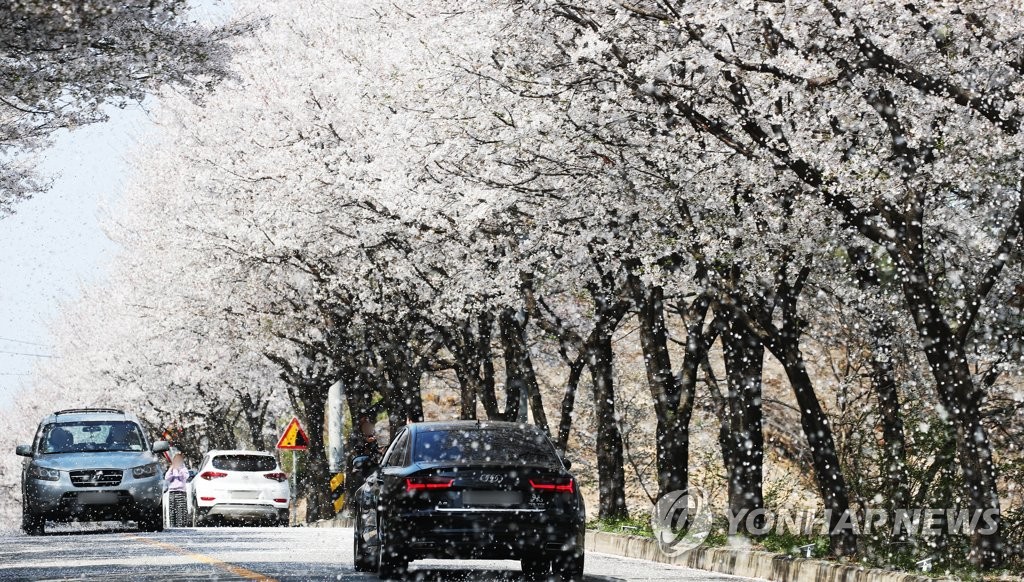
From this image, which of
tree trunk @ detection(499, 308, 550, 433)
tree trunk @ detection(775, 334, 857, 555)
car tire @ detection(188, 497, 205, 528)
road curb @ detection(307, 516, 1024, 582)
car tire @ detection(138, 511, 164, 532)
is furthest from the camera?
car tire @ detection(188, 497, 205, 528)

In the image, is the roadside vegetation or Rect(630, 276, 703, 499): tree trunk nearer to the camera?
the roadside vegetation

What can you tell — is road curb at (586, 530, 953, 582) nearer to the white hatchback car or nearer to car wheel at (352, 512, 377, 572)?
car wheel at (352, 512, 377, 572)

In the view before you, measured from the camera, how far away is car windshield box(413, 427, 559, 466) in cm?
1229

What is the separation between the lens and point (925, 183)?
13547 mm

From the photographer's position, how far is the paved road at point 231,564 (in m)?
13.1

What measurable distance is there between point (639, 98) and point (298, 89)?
11.6m

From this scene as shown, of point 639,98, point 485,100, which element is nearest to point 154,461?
point 485,100

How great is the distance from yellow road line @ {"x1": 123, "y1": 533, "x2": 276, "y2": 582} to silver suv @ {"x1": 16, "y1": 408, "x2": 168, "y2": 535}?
43.8 inches

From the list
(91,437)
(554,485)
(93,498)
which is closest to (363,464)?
(554,485)

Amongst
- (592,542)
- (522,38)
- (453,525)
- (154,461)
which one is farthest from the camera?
(154,461)

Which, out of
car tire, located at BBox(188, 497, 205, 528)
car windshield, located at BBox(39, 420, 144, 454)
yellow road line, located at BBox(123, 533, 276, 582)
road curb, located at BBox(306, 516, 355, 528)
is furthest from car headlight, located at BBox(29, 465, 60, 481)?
road curb, located at BBox(306, 516, 355, 528)

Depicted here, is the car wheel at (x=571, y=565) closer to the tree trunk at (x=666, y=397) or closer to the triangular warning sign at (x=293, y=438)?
the tree trunk at (x=666, y=397)

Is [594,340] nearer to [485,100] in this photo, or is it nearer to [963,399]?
[485,100]

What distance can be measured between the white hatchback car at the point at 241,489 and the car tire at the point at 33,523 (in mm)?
7738
